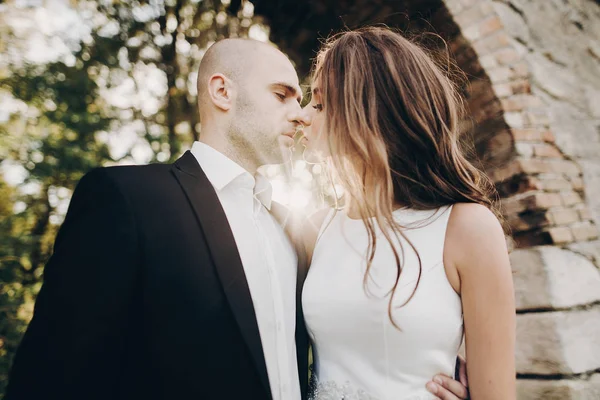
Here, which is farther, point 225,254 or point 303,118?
point 303,118

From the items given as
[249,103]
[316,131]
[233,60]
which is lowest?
[316,131]

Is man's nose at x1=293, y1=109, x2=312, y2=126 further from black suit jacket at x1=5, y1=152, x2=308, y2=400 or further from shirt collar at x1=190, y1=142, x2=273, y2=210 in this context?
black suit jacket at x1=5, y1=152, x2=308, y2=400

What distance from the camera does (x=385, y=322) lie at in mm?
1401

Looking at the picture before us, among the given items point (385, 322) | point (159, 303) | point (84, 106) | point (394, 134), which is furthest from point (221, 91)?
point (84, 106)

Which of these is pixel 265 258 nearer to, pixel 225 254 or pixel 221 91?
pixel 225 254

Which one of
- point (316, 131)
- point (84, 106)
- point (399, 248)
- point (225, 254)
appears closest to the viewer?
point (225, 254)

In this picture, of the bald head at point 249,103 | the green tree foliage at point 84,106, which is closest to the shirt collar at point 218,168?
the bald head at point 249,103

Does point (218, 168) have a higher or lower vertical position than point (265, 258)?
higher

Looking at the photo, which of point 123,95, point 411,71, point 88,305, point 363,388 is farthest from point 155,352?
point 123,95

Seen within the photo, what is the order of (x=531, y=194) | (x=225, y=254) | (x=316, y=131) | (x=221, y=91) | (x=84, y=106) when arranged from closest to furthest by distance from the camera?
(x=225, y=254), (x=316, y=131), (x=221, y=91), (x=531, y=194), (x=84, y=106)

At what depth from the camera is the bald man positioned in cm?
112

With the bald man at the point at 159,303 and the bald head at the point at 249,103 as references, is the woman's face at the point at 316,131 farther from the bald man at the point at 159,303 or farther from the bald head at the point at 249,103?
the bald man at the point at 159,303

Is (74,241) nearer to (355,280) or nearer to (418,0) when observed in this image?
(355,280)

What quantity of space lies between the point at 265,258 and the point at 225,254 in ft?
0.85
